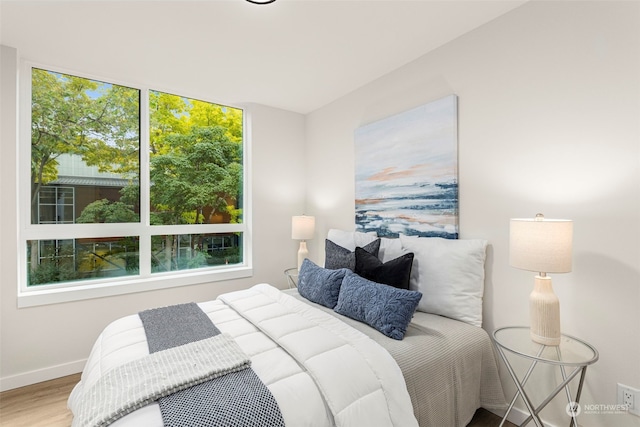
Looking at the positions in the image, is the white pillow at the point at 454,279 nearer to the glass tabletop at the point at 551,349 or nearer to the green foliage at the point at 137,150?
the glass tabletop at the point at 551,349

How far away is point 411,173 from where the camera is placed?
253cm

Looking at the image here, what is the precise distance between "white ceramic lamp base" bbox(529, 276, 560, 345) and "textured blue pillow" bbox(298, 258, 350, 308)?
1134mm

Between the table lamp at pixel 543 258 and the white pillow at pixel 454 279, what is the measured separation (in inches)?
14.9

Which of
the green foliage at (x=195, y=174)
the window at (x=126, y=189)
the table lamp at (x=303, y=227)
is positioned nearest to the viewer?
the window at (x=126, y=189)

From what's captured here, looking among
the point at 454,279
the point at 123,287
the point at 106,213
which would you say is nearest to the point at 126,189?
the point at 106,213

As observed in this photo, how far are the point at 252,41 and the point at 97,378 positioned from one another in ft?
7.51

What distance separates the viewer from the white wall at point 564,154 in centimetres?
153

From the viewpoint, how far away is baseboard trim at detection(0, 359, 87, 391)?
7.80 feet

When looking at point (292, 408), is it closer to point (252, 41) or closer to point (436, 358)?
point (436, 358)

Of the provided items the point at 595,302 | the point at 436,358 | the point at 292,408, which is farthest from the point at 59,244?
the point at 595,302

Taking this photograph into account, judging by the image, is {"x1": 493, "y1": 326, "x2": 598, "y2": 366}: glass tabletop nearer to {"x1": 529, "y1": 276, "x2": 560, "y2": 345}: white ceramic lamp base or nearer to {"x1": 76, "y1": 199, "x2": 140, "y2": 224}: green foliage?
{"x1": 529, "y1": 276, "x2": 560, "y2": 345}: white ceramic lamp base

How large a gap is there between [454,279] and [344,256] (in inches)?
32.7

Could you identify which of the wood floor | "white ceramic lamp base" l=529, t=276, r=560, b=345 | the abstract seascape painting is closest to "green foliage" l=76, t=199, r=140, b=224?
the wood floor

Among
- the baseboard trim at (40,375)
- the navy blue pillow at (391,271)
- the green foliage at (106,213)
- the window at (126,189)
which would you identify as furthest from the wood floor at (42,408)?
the green foliage at (106,213)
